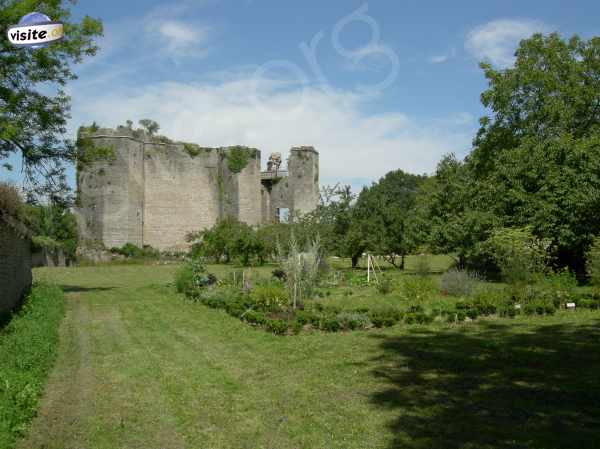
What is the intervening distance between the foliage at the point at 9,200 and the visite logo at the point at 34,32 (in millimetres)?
2937

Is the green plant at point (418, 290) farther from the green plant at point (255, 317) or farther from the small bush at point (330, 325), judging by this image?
the green plant at point (255, 317)

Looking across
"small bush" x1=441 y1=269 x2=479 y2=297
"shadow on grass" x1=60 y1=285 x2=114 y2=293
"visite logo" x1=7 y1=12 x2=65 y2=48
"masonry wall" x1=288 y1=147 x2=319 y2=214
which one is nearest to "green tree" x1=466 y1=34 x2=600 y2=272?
"small bush" x1=441 y1=269 x2=479 y2=297

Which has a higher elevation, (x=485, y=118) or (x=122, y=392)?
(x=485, y=118)

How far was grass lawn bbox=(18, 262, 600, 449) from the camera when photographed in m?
5.06

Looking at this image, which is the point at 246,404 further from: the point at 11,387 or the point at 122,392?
the point at 11,387

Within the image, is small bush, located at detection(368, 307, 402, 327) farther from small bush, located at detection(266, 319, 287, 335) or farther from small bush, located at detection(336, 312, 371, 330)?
small bush, located at detection(266, 319, 287, 335)

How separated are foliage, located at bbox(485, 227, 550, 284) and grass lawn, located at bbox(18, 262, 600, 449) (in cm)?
392

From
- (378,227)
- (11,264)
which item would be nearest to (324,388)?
(11,264)

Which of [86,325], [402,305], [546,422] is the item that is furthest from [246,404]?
[402,305]

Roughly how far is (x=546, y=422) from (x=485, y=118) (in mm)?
22832

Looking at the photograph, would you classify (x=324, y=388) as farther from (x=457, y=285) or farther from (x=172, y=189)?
(x=172, y=189)

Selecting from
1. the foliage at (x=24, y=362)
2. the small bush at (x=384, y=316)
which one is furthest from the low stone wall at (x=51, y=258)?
the small bush at (x=384, y=316)

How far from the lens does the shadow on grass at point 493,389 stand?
4980mm

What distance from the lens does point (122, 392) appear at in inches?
255
